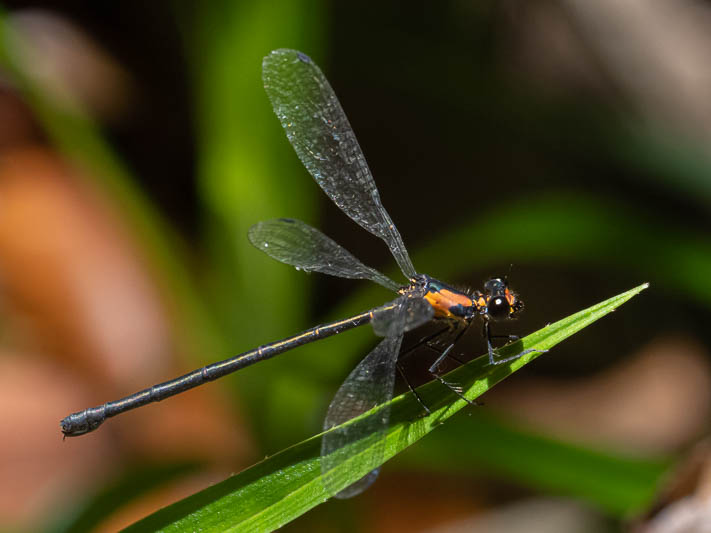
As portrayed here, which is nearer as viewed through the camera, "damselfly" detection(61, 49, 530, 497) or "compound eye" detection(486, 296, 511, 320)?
"damselfly" detection(61, 49, 530, 497)

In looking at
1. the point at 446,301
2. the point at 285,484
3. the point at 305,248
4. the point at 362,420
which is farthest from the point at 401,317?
the point at 285,484

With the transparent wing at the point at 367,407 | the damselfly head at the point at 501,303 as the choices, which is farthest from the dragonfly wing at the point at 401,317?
the damselfly head at the point at 501,303

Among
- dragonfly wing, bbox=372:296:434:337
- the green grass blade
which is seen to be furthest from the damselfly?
the green grass blade

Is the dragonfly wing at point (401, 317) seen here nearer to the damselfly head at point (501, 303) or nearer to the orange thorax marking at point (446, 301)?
the orange thorax marking at point (446, 301)

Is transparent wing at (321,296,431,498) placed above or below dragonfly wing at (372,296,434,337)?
below

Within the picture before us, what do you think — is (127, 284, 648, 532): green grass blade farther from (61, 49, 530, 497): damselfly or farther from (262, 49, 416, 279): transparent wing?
(262, 49, 416, 279): transparent wing

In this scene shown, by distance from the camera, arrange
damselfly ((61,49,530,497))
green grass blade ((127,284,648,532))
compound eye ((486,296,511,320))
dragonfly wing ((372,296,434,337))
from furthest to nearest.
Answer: compound eye ((486,296,511,320)) → damselfly ((61,49,530,497)) → dragonfly wing ((372,296,434,337)) → green grass blade ((127,284,648,532))

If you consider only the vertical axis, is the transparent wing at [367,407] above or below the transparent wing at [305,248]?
below
